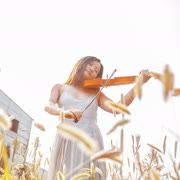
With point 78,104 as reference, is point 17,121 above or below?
above

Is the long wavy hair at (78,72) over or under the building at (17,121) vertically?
under

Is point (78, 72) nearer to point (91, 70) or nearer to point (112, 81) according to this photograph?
point (91, 70)

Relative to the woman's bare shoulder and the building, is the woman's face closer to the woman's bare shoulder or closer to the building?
the woman's bare shoulder

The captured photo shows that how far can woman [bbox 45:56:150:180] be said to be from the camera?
6.98 ft

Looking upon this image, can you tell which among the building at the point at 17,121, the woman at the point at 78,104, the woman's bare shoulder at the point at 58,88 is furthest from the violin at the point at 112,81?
the building at the point at 17,121

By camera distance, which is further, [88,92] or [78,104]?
[88,92]

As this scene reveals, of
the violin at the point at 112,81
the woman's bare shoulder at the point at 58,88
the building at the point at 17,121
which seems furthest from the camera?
the building at the point at 17,121

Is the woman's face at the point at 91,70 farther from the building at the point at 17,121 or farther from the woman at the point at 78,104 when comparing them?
the building at the point at 17,121

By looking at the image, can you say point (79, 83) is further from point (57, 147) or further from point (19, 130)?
point (19, 130)

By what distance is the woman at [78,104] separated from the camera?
213cm

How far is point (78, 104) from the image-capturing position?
254cm

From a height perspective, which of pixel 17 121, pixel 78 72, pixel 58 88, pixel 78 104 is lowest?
pixel 78 104

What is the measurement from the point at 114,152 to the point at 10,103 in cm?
1692

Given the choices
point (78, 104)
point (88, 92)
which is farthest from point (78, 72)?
point (78, 104)
